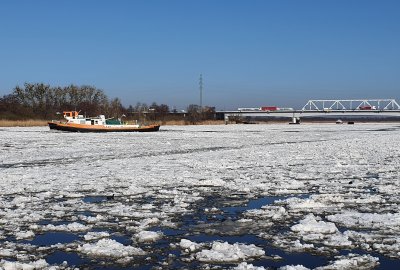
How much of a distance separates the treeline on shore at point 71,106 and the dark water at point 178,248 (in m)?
116

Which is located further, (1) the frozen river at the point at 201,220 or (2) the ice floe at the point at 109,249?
(2) the ice floe at the point at 109,249

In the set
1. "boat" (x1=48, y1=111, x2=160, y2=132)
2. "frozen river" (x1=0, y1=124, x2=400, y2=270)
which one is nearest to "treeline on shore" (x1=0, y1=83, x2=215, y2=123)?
"boat" (x1=48, y1=111, x2=160, y2=132)

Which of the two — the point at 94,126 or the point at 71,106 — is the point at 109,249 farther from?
the point at 71,106

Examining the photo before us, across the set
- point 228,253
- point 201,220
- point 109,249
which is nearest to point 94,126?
point 201,220

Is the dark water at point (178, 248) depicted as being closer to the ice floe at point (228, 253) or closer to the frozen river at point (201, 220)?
the frozen river at point (201, 220)

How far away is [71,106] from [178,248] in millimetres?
145520

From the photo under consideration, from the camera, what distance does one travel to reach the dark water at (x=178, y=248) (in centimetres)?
589

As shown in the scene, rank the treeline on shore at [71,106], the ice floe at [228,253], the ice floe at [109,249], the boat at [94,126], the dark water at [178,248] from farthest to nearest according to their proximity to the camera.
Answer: the treeline on shore at [71,106] < the boat at [94,126] < the ice floe at [109,249] < the ice floe at [228,253] < the dark water at [178,248]

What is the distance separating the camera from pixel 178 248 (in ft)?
21.7

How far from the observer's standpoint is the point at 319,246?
21.9 ft

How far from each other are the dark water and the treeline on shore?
380ft

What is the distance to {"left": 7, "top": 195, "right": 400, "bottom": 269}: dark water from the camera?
5895 mm

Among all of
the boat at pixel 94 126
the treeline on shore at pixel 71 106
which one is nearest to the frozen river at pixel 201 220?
the boat at pixel 94 126

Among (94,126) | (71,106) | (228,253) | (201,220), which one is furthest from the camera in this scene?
(71,106)
